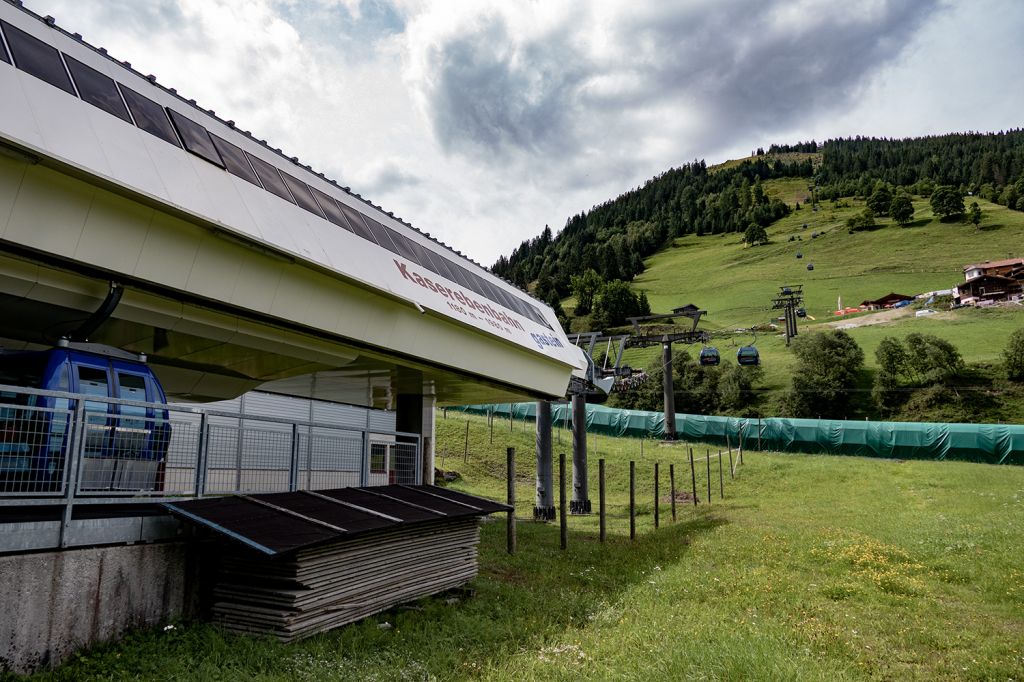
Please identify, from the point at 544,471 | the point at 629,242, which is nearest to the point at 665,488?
the point at 544,471

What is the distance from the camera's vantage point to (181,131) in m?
11.4

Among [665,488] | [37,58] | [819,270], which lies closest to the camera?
[37,58]

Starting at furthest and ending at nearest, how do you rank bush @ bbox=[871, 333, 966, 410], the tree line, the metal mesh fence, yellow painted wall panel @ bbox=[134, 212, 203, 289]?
the tree line
bush @ bbox=[871, 333, 966, 410]
yellow painted wall panel @ bbox=[134, 212, 203, 289]
the metal mesh fence

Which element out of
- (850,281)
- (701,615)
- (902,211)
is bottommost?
(701,615)

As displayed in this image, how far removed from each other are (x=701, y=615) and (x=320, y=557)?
6304 millimetres

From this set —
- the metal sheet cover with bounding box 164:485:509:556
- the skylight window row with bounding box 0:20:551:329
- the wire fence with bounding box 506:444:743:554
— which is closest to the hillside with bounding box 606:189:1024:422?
the wire fence with bounding box 506:444:743:554

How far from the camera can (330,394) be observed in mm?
22562

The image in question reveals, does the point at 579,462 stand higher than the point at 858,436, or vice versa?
the point at 858,436

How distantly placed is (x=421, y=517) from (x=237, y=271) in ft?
17.0

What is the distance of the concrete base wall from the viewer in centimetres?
657

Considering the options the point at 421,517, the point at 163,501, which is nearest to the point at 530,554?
the point at 421,517

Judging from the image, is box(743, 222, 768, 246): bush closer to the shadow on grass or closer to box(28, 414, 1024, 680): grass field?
box(28, 414, 1024, 680): grass field

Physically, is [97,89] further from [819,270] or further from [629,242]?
[629,242]

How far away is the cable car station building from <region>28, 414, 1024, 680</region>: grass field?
272 centimetres
